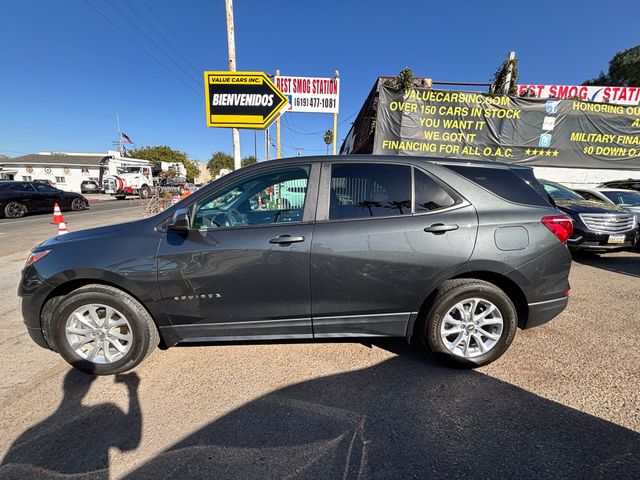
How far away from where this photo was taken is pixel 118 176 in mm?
25625

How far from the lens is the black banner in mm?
10117

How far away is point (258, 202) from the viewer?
2662 millimetres

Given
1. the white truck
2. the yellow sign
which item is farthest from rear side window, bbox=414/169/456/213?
the white truck

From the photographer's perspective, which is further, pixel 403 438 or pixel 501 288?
pixel 501 288

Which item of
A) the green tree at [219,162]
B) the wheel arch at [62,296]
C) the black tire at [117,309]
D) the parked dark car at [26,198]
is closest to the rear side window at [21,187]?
the parked dark car at [26,198]

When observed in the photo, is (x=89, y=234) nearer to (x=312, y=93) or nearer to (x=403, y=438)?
(x=403, y=438)

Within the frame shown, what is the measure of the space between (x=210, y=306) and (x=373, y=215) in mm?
1527

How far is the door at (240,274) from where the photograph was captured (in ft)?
7.23

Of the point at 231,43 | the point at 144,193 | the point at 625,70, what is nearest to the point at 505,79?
the point at 231,43

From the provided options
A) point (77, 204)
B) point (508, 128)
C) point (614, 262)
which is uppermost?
point (508, 128)

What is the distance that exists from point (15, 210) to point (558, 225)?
1814cm

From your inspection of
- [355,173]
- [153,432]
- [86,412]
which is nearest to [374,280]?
[355,173]

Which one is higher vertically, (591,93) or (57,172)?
(591,93)

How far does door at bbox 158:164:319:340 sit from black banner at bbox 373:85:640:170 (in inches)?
359
